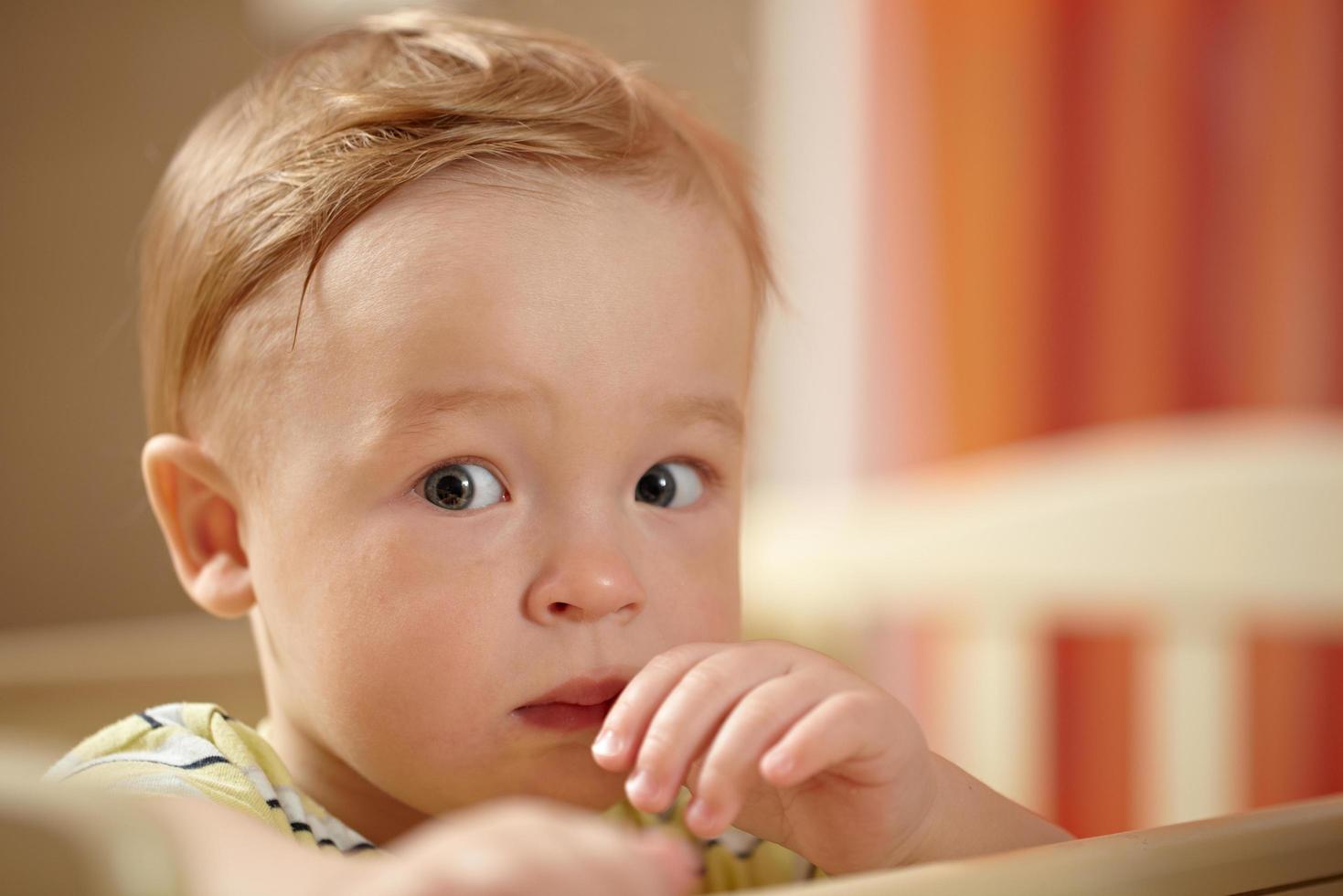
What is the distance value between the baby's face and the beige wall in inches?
41.0

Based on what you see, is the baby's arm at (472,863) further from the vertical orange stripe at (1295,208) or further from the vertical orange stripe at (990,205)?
the vertical orange stripe at (990,205)

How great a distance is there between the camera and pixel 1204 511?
1.21 metres

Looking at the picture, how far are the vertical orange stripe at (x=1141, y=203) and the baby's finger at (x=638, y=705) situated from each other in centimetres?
125

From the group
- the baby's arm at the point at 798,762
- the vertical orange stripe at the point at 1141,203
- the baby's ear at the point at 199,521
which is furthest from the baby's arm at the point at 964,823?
the vertical orange stripe at the point at 1141,203

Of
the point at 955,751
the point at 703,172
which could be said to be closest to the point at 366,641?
the point at 703,172

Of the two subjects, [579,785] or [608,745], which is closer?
[608,745]

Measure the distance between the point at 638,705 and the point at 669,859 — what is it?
0.16 metres

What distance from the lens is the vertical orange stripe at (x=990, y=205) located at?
173 centimetres

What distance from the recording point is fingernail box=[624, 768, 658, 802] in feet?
1.39

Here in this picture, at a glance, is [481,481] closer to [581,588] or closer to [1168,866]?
[581,588]

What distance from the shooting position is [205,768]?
56cm

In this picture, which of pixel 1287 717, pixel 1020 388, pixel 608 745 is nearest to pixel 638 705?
pixel 608 745

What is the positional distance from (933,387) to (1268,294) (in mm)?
500

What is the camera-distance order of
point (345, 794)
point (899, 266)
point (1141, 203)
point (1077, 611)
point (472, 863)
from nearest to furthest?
point (472, 863), point (345, 794), point (1077, 611), point (1141, 203), point (899, 266)
